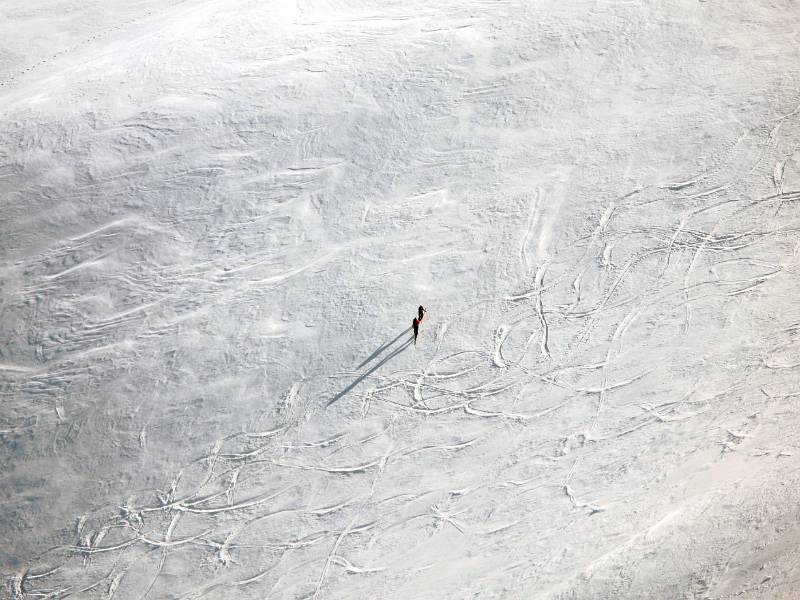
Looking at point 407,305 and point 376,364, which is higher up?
point 407,305

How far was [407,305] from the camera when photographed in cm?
1117

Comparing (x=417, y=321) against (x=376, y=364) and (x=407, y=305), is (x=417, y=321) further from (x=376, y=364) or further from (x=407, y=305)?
(x=376, y=364)

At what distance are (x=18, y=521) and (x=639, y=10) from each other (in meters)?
16.1

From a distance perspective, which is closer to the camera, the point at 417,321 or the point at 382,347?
the point at 417,321

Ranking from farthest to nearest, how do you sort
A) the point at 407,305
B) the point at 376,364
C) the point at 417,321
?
the point at 407,305, the point at 376,364, the point at 417,321

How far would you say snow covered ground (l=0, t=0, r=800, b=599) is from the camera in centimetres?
1000

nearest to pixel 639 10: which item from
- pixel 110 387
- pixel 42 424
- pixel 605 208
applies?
pixel 605 208

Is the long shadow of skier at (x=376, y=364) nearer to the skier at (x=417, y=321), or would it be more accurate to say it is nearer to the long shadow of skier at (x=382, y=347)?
the long shadow of skier at (x=382, y=347)

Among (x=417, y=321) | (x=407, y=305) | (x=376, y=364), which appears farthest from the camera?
(x=407, y=305)

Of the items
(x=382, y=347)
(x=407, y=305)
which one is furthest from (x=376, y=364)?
(x=407, y=305)

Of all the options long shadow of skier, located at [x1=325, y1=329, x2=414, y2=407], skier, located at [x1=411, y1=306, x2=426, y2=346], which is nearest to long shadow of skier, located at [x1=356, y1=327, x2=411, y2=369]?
long shadow of skier, located at [x1=325, y1=329, x2=414, y2=407]

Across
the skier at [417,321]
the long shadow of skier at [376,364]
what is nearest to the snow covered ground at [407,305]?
the long shadow of skier at [376,364]

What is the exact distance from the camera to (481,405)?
10.6 metres

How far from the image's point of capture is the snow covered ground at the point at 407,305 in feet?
32.8
